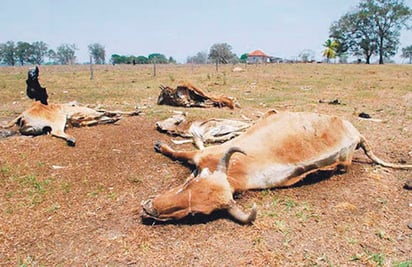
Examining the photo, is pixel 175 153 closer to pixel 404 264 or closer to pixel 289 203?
pixel 289 203

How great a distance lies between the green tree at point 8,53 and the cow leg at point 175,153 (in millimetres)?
85927

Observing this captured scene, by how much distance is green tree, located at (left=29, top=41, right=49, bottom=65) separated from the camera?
8068cm

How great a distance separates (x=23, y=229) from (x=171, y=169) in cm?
175

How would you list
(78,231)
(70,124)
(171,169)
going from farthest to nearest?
(70,124) → (171,169) → (78,231)

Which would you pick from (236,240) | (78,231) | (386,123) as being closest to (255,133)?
(236,240)

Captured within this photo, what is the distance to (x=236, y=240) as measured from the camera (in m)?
2.79

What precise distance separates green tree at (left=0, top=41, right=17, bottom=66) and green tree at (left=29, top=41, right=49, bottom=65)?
389 cm

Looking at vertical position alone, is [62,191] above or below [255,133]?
below

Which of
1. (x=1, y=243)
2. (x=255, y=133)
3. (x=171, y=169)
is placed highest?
(x=255, y=133)

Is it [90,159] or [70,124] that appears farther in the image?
[70,124]

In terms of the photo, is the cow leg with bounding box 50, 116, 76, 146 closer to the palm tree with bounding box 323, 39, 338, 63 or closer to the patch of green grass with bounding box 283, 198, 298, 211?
the patch of green grass with bounding box 283, 198, 298, 211

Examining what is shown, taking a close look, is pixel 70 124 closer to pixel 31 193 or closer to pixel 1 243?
pixel 31 193

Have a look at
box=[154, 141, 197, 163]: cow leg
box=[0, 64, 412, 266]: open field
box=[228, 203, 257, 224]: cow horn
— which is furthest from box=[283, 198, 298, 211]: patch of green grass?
box=[154, 141, 197, 163]: cow leg

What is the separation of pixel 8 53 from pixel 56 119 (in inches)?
3388
